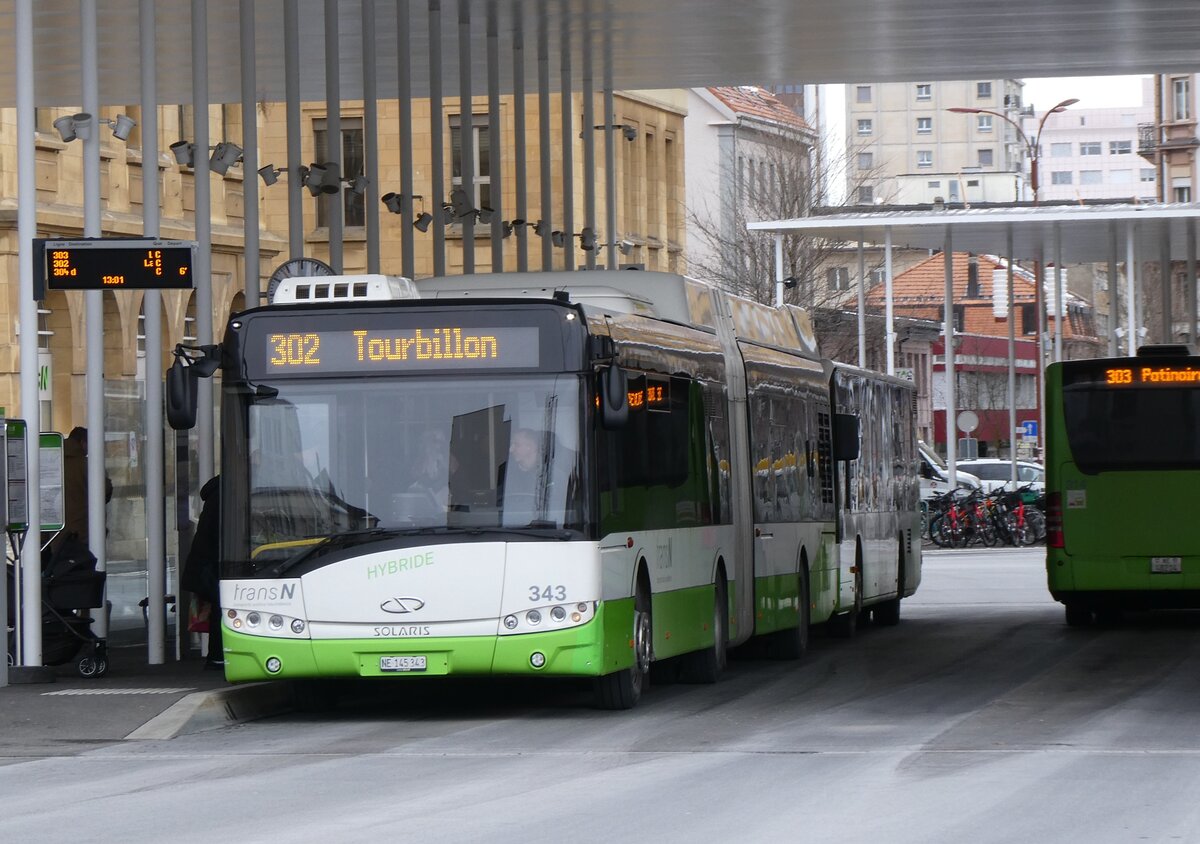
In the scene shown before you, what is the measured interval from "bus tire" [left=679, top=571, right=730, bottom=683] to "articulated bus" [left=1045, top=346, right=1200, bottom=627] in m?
7.44

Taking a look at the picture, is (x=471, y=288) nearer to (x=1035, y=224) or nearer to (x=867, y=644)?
(x=867, y=644)

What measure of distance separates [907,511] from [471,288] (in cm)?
1288

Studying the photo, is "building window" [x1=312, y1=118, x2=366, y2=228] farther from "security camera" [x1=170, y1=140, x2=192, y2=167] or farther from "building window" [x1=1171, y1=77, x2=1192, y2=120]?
"building window" [x1=1171, y1=77, x2=1192, y2=120]

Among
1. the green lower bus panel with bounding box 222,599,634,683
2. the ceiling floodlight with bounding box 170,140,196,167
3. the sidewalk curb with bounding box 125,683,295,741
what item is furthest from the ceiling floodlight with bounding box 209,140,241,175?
the green lower bus panel with bounding box 222,599,634,683

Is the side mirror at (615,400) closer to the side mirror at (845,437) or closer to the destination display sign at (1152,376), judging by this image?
the side mirror at (845,437)

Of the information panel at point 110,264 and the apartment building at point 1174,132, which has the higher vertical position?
the apartment building at point 1174,132

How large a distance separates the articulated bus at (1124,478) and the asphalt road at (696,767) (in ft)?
16.3

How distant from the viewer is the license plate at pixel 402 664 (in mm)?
15828

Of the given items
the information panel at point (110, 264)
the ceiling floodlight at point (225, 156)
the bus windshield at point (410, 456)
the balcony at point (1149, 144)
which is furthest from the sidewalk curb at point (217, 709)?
the balcony at point (1149, 144)

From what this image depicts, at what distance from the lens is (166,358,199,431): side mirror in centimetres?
1557

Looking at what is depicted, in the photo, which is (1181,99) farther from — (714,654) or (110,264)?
(110,264)

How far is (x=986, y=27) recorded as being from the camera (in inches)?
1222

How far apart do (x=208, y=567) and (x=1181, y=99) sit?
96259mm

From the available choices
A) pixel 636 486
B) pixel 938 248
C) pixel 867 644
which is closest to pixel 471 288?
pixel 636 486
